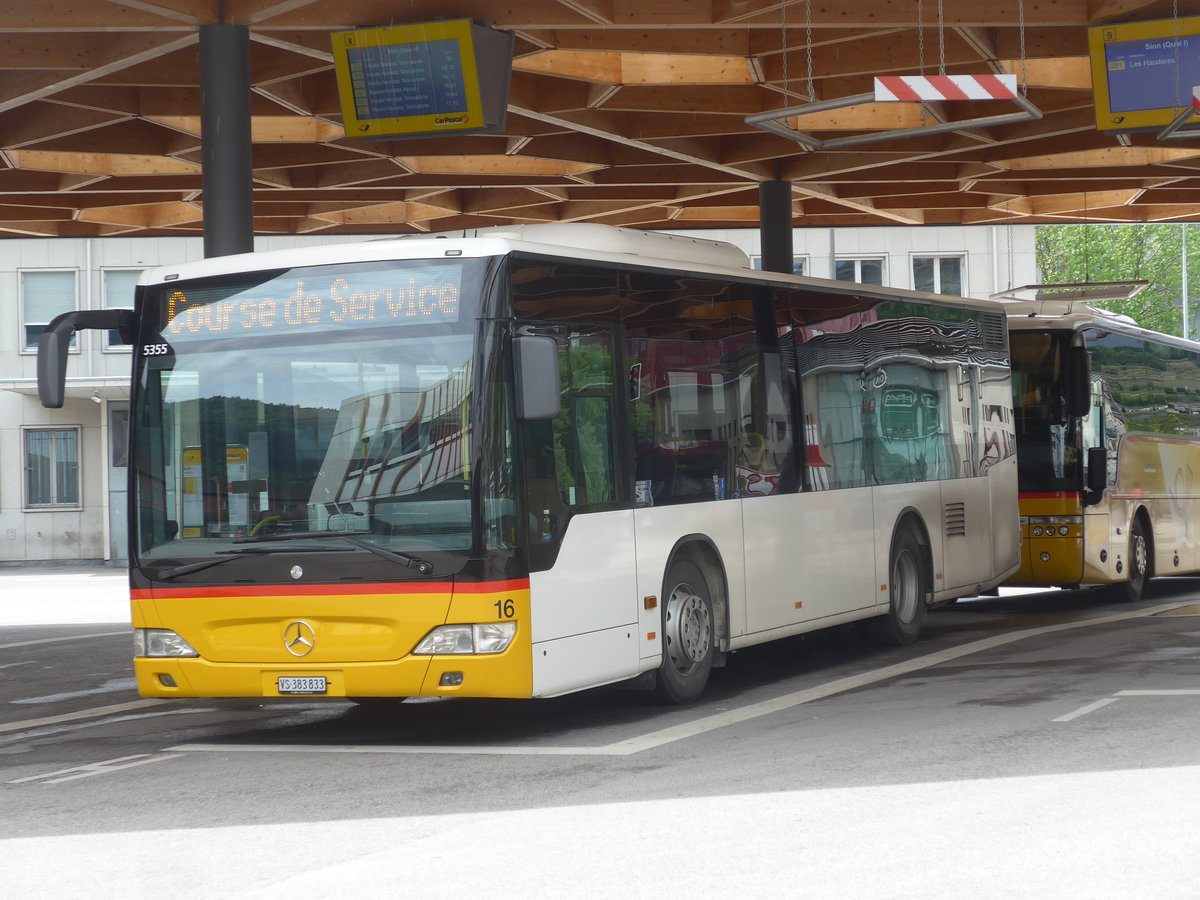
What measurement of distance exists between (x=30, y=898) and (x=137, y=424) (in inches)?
177

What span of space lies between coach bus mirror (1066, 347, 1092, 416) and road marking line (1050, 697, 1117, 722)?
337 inches

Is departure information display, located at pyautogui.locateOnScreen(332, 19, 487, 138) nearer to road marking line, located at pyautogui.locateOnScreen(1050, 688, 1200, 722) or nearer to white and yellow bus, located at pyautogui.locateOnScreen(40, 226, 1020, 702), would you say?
white and yellow bus, located at pyautogui.locateOnScreen(40, 226, 1020, 702)

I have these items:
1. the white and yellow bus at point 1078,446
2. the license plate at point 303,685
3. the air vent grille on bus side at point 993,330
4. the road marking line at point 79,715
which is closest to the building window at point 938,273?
the white and yellow bus at point 1078,446

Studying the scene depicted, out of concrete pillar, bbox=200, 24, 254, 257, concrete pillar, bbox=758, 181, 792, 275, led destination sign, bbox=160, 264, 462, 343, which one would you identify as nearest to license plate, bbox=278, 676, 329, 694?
led destination sign, bbox=160, 264, 462, 343

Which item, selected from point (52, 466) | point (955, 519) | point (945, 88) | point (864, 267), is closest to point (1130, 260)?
point (864, 267)

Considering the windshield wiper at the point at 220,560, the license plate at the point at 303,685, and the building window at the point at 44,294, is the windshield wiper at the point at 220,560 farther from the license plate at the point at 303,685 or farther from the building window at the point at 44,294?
the building window at the point at 44,294

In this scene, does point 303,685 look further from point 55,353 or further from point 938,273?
point 938,273

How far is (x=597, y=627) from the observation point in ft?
34.4

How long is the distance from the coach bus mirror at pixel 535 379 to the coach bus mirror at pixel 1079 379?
11.0 meters

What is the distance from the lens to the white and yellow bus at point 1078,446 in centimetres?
1934

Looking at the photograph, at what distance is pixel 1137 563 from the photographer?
2112 centimetres

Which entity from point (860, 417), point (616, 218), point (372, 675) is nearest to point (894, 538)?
point (860, 417)

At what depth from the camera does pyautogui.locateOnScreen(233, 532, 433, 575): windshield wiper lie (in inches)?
382

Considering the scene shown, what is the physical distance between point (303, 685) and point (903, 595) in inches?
283
